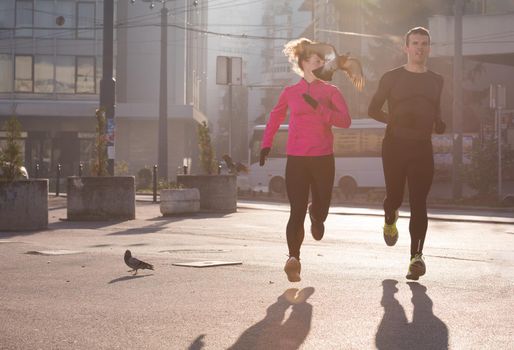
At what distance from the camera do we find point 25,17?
2431 inches

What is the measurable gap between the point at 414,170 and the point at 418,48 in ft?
3.25

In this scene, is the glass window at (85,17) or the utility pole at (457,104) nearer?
the utility pole at (457,104)

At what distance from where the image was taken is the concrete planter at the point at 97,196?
1988cm

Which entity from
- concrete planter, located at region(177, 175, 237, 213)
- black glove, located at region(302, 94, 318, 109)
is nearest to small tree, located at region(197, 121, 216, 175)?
concrete planter, located at region(177, 175, 237, 213)

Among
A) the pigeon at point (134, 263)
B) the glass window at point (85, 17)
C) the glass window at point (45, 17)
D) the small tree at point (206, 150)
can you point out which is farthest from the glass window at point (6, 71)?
the pigeon at point (134, 263)

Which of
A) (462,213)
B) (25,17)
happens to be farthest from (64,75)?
(462,213)

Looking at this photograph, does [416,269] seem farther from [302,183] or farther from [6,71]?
[6,71]

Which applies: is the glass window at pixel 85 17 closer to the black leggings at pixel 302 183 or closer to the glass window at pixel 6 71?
the glass window at pixel 6 71

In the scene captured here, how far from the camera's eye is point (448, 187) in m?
47.1

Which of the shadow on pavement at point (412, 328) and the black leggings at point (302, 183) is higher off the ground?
the black leggings at point (302, 183)

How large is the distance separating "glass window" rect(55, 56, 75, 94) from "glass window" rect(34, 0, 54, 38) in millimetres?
1659

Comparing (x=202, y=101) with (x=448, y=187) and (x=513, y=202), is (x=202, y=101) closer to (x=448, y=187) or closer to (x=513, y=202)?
(x=448, y=187)

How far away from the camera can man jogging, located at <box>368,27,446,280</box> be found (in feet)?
28.2

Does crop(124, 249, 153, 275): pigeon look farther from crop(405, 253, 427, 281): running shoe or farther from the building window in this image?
the building window
